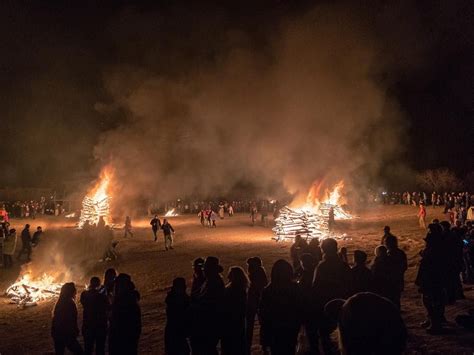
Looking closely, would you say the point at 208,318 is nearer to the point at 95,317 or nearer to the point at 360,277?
the point at 95,317

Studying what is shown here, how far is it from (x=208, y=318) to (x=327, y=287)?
4.97 ft

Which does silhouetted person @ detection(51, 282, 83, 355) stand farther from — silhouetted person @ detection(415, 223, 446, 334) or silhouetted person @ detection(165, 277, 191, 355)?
silhouetted person @ detection(415, 223, 446, 334)

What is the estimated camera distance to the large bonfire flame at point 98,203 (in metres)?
26.7

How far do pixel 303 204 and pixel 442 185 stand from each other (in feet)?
123

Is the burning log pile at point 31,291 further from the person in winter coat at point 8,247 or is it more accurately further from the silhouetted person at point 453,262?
the silhouetted person at point 453,262

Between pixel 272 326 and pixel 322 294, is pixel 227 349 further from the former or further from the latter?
pixel 322 294

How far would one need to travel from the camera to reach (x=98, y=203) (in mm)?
26984

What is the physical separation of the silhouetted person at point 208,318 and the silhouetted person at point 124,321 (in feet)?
2.78

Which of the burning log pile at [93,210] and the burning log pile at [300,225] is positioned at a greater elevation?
the burning log pile at [93,210]

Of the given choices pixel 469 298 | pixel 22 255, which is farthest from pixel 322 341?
pixel 22 255

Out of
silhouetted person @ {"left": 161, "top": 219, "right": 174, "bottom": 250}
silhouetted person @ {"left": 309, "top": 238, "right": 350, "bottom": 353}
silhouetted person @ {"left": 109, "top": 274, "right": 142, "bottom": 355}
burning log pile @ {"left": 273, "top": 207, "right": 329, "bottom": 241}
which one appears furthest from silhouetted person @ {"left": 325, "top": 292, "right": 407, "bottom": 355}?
burning log pile @ {"left": 273, "top": 207, "right": 329, "bottom": 241}

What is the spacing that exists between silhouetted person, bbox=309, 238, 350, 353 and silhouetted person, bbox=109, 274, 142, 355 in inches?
88.9

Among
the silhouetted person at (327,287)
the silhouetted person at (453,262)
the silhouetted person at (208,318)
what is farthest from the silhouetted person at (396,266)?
the silhouetted person at (208,318)

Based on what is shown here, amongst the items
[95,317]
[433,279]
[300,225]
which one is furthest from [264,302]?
[300,225]
